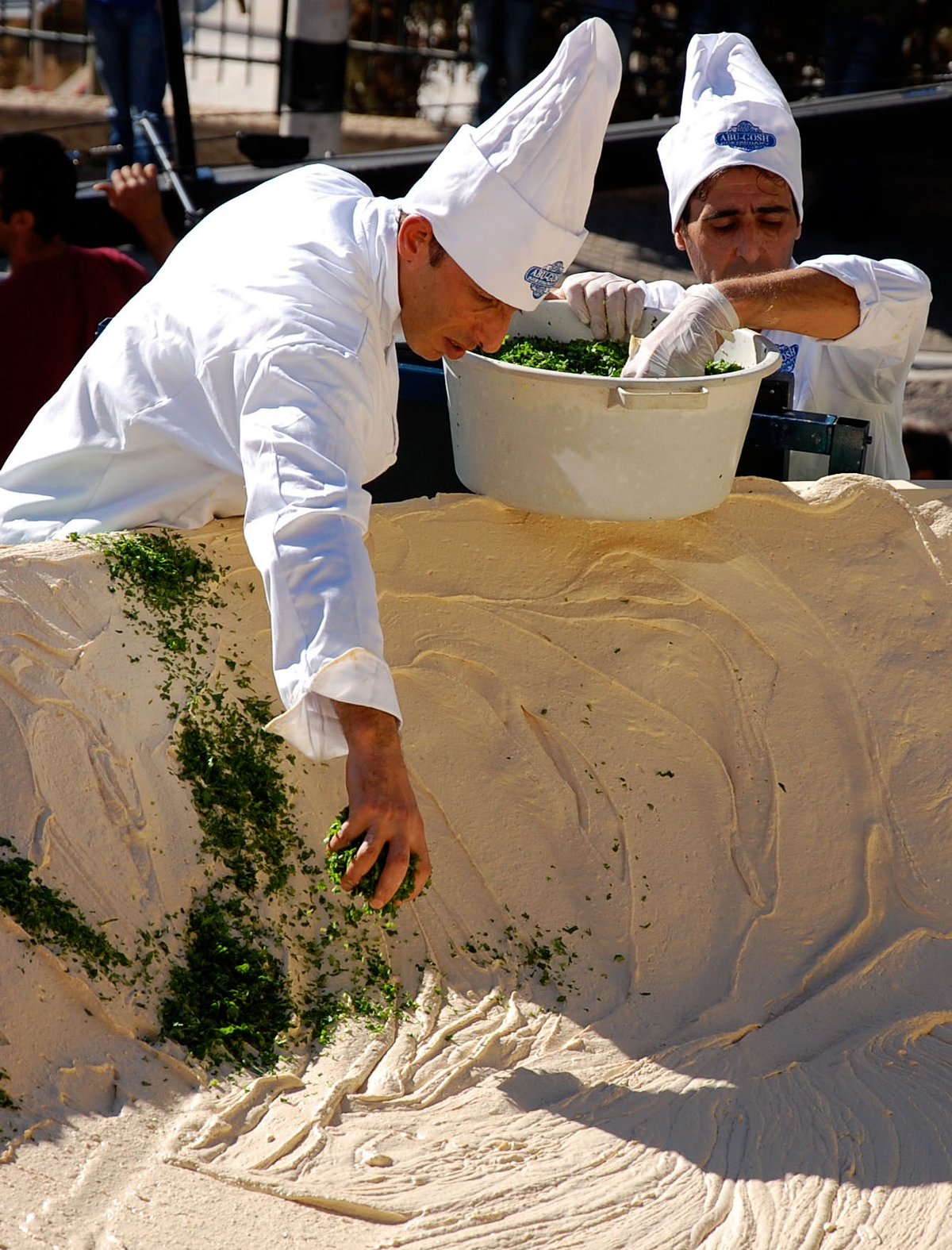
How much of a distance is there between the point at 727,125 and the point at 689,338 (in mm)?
955

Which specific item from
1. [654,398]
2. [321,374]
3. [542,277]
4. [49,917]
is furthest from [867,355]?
[49,917]

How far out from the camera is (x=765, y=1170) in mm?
1882

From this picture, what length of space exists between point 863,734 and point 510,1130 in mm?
1083

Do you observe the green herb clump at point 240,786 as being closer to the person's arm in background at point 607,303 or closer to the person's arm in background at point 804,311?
the person's arm in background at point 804,311

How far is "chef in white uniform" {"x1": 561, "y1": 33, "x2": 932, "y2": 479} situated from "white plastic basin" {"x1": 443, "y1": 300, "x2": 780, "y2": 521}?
0.54 meters

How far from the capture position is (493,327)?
2.09 metres

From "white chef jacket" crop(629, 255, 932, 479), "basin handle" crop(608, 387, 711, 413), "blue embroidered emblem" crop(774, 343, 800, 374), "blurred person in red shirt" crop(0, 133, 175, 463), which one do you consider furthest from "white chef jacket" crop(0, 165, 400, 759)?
"blurred person in red shirt" crop(0, 133, 175, 463)

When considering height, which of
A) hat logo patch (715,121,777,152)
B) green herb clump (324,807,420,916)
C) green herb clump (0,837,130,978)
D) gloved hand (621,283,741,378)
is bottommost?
green herb clump (0,837,130,978)

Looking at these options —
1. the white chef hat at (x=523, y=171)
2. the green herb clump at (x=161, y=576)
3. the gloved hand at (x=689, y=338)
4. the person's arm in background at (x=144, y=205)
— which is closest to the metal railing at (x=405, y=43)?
the person's arm in background at (x=144, y=205)

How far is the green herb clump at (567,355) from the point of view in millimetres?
2594

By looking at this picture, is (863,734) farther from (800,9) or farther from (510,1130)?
(800,9)

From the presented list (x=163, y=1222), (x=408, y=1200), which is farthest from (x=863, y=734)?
(x=163, y=1222)

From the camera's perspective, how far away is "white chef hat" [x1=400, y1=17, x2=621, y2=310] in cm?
200

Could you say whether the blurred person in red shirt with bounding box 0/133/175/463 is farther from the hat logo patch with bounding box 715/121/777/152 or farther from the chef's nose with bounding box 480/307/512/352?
the chef's nose with bounding box 480/307/512/352
